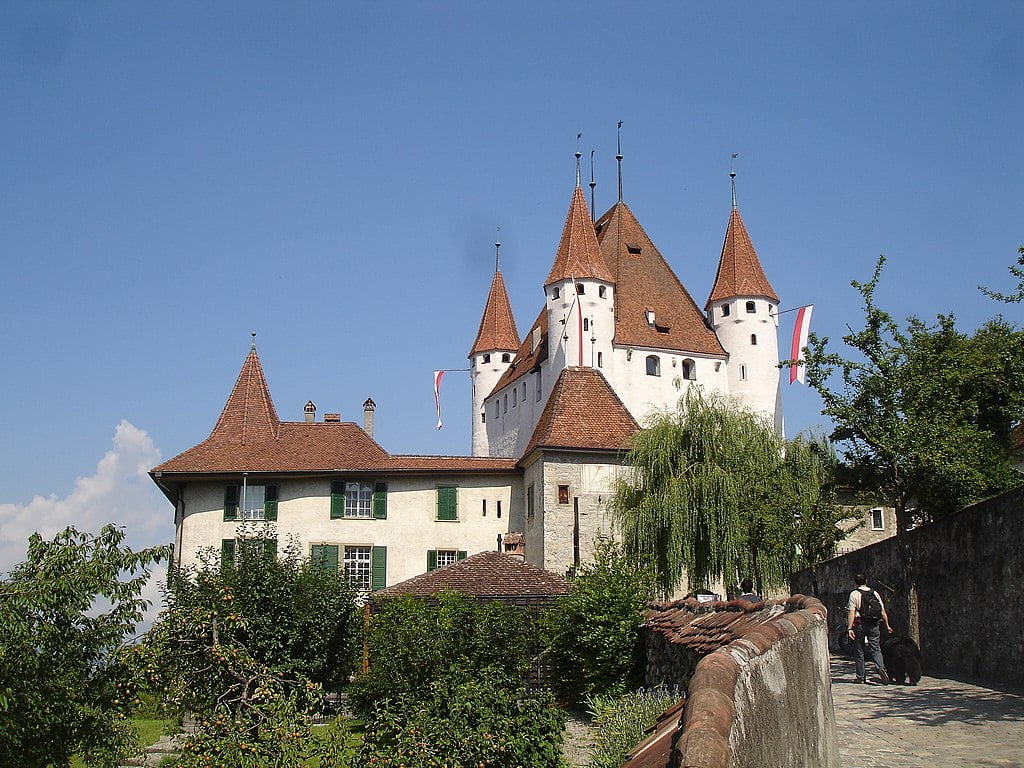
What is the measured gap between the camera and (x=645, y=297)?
55.7 m

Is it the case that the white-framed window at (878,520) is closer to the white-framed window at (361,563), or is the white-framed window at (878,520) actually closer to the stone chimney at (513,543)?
the stone chimney at (513,543)

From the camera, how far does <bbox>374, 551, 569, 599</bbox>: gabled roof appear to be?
87.2 ft

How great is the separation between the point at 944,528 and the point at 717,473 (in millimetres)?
13540

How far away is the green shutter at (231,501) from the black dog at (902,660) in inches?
1070

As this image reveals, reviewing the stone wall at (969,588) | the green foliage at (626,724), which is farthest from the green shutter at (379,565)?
the green foliage at (626,724)

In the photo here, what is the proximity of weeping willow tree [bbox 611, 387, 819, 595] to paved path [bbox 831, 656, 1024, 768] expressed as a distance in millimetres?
14293

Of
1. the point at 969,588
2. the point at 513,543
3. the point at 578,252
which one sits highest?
the point at 578,252

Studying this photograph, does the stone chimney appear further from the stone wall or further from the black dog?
the black dog

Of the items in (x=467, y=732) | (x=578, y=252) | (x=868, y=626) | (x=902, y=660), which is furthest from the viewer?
(x=578, y=252)

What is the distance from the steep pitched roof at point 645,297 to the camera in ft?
177

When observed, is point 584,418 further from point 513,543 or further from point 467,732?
point 467,732

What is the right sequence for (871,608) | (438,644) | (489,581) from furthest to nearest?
(489,581) < (438,644) < (871,608)

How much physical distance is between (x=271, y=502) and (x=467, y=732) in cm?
2951

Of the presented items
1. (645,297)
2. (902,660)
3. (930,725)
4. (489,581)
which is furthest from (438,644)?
(645,297)
